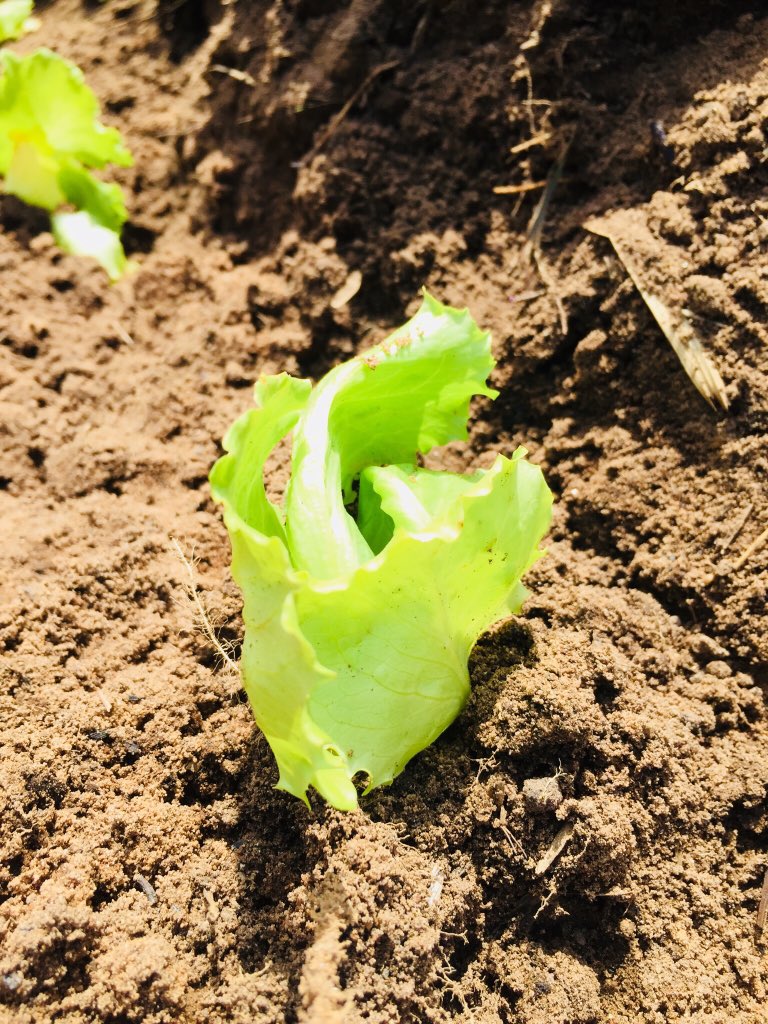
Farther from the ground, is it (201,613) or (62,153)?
(62,153)

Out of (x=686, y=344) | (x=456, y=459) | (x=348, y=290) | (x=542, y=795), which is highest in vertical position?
(x=348, y=290)

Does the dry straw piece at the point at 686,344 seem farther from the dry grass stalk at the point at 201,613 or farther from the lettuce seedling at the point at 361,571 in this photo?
the dry grass stalk at the point at 201,613

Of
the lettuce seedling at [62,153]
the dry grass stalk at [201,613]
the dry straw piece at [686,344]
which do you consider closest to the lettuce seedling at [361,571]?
the dry grass stalk at [201,613]

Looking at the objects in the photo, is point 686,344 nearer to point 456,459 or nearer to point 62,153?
point 456,459

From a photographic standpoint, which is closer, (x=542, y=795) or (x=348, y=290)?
(x=542, y=795)

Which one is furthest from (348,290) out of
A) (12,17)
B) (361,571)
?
(12,17)

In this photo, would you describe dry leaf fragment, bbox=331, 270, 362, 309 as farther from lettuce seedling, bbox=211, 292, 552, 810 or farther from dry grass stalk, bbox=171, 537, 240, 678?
dry grass stalk, bbox=171, 537, 240, 678
